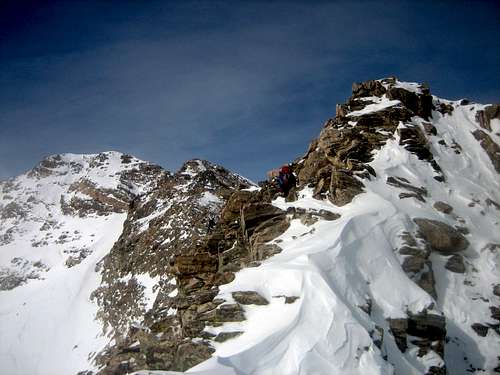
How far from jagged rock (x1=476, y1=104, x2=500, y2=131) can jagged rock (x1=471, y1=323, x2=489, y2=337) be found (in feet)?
60.6

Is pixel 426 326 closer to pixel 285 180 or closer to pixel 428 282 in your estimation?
pixel 428 282

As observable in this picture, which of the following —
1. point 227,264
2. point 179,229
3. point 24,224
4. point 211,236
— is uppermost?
point 24,224

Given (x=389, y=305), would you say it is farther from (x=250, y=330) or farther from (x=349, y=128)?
(x=349, y=128)

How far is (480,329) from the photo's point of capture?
19.5 meters

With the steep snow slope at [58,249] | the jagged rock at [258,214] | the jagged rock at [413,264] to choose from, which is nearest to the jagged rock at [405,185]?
the jagged rock at [413,264]

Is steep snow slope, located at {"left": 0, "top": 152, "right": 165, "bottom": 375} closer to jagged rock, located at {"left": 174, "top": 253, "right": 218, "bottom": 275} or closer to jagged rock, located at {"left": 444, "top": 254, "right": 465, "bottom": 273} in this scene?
jagged rock, located at {"left": 174, "top": 253, "right": 218, "bottom": 275}

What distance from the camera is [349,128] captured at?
31.0m

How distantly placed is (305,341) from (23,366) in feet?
192

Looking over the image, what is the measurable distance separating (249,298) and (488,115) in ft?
85.8

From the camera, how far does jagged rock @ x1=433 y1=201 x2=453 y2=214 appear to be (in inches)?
984

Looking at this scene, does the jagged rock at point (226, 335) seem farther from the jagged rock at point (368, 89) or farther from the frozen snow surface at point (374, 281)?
the jagged rock at point (368, 89)

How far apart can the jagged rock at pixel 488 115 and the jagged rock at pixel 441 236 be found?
13705 millimetres

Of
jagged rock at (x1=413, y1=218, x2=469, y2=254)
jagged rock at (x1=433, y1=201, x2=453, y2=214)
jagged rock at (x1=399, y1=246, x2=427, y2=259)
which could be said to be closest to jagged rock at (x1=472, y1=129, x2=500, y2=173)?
jagged rock at (x1=433, y1=201, x2=453, y2=214)

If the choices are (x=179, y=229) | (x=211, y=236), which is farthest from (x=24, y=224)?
(x=211, y=236)
